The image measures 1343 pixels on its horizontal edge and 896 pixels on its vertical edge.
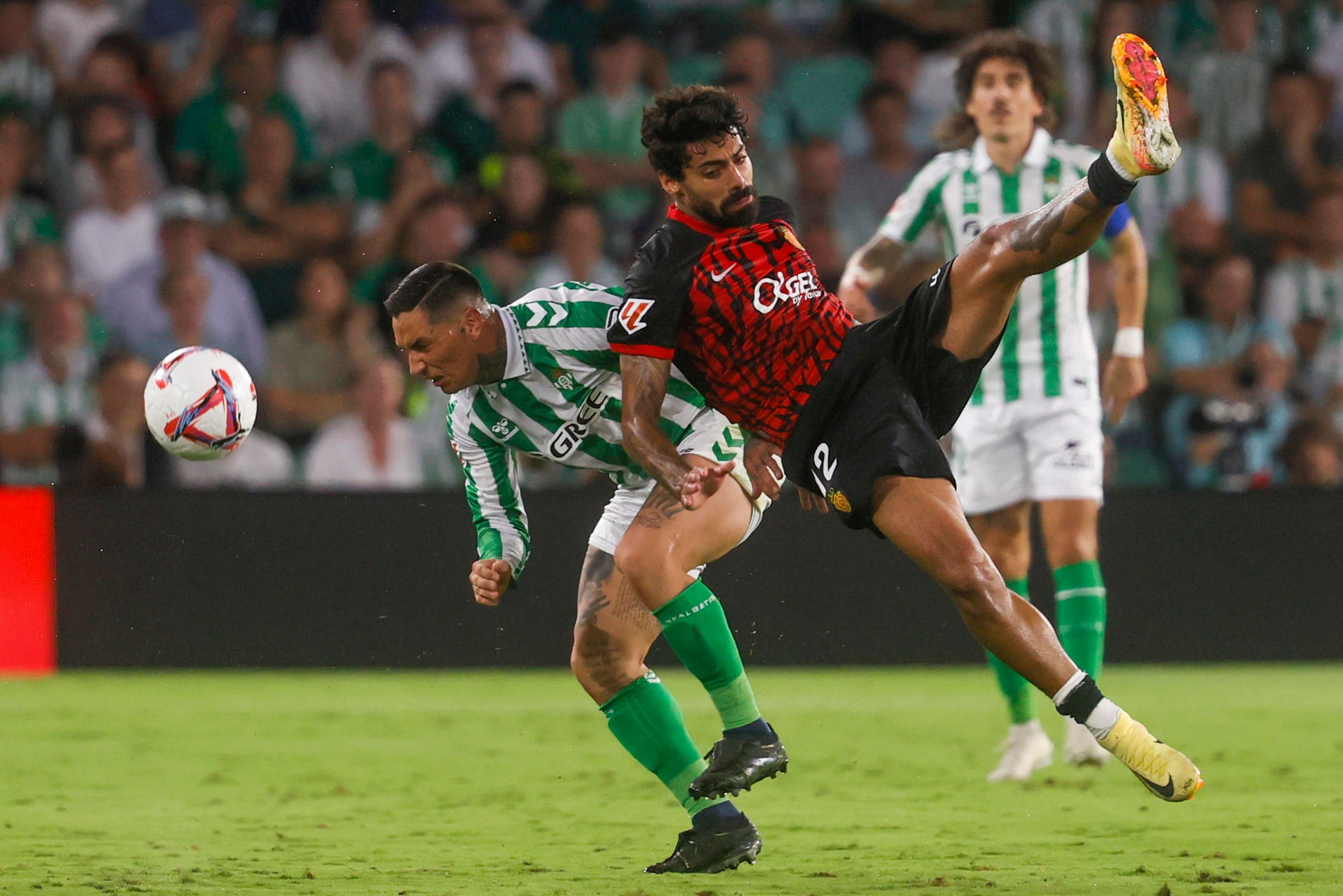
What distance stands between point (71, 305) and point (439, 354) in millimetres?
6012

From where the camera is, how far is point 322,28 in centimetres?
1102

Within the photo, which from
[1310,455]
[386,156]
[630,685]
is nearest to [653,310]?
[630,685]

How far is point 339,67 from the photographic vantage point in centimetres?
1094

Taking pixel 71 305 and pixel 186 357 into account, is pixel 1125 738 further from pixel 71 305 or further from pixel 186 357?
pixel 71 305

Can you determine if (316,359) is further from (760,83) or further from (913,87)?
(913,87)

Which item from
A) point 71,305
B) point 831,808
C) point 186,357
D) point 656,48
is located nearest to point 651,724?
point 831,808

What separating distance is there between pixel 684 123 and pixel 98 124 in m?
7.02

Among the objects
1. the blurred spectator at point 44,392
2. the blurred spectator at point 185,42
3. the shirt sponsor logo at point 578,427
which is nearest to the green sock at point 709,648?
the shirt sponsor logo at point 578,427

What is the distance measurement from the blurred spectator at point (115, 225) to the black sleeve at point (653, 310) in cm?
656

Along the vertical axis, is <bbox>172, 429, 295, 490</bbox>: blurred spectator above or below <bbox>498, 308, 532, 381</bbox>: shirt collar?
below

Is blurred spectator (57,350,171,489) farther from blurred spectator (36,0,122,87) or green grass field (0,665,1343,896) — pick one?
blurred spectator (36,0,122,87)

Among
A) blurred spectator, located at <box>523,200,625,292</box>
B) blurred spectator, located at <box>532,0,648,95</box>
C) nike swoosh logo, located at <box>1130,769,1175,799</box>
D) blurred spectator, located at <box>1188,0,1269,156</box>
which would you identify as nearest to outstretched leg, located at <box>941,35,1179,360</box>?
nike swoosh logo, located at <box>1130,769,1175,799</box>

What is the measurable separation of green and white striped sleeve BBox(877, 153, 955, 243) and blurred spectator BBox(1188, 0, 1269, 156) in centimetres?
503

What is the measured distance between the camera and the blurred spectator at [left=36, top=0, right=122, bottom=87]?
10.9 m
